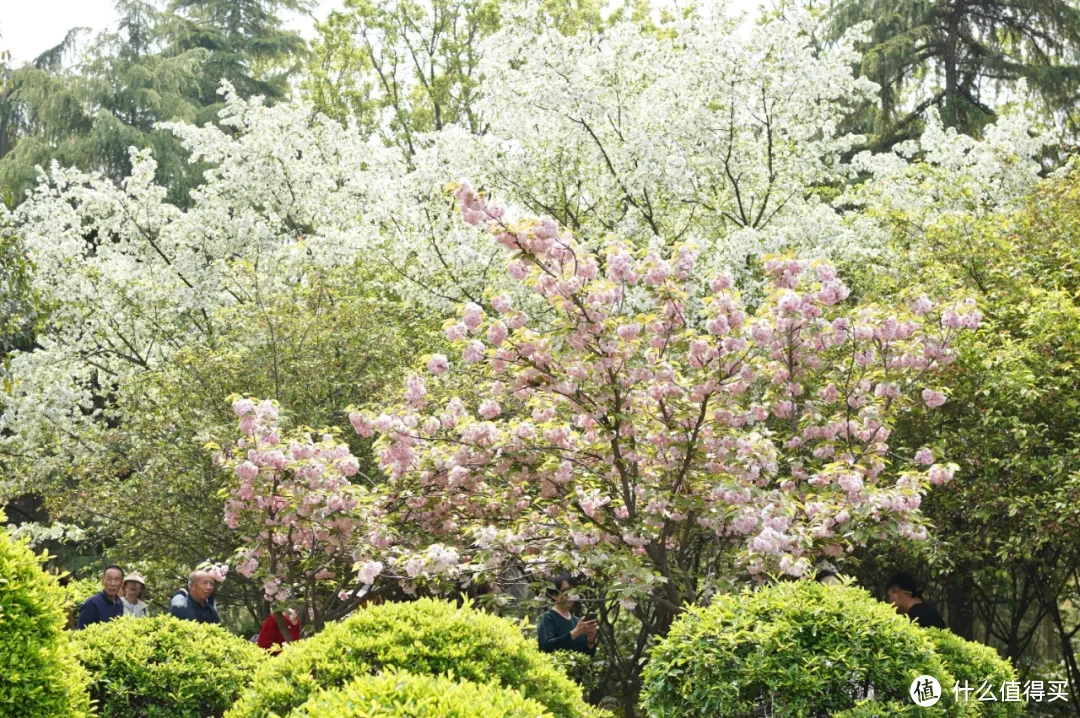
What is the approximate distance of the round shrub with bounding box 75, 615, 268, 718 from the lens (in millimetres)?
5078

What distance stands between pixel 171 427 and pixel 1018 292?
7096 mm

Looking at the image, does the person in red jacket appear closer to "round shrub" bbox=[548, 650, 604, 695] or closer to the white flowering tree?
the white flowering tree

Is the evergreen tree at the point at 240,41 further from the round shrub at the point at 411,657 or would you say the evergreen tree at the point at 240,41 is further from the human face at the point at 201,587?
the round shrub at the point at 411,657

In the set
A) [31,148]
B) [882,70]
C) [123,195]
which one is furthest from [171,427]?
[882,70]

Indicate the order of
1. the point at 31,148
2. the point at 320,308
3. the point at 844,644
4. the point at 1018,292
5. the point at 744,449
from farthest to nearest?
the point at 31,148
the point at 320,308
the point at 1018,292
the point at 744,449
the point at 844,644

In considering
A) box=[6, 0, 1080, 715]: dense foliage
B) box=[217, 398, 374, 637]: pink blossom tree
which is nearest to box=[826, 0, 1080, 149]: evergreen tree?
box=[6, 0, 1080, 715]: dense foliage

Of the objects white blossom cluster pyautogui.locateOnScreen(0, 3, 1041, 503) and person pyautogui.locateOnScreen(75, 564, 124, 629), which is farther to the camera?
white blossom cluster pyautogui.locateOnScreen(0, 3, 1041, 503)

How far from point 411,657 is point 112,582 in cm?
381

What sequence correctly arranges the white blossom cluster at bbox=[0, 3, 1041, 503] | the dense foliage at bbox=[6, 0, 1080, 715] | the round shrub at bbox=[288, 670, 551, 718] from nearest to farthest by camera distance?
the round shrub at bbox=[288, 670, 551, 718] < the dense foliage at bbox=[6, 0, 1080, 715] < the white blossom cluster at bbox=[0, 3, 1041, 503]

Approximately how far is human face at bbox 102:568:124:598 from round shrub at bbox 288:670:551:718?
13.4ft

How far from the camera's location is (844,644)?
400 cm

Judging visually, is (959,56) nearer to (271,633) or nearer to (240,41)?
(240,41)

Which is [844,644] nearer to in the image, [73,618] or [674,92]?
[73,618]

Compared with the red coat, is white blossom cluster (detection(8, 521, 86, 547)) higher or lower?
higher
